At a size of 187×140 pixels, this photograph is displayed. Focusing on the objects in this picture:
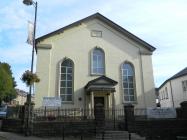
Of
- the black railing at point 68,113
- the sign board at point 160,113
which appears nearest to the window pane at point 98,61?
the black railing at point 68,113

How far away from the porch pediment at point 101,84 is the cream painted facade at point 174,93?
1787 centimetres

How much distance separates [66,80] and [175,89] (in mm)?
22419

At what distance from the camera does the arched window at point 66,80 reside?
25.6m

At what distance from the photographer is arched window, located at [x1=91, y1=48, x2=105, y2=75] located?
26906 mm

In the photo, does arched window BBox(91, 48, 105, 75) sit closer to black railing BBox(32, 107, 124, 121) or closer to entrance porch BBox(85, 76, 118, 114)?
entrance porch BBox(85, 76, 118, 114)

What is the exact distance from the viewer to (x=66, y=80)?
25922 millimetres

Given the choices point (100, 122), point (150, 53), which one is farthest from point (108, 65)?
point (100, 122)

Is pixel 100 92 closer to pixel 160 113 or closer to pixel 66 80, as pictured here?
pixel 66 80

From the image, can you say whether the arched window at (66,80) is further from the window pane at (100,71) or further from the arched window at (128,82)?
the arched window at (128,82)

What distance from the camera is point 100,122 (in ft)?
63.5

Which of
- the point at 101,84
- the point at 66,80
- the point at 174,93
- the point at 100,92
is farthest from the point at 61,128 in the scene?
the point at 174,93

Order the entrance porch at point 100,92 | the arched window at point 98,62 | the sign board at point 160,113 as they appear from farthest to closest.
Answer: the arched window at point 98,62 → the entrance porch at point 100,92 → the sign board at point 160,113

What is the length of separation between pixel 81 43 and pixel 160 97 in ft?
95.7

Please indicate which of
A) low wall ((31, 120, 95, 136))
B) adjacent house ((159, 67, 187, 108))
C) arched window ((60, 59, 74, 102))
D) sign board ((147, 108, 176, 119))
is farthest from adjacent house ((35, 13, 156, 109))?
adjacent house ((159, 67, 187, 108))
